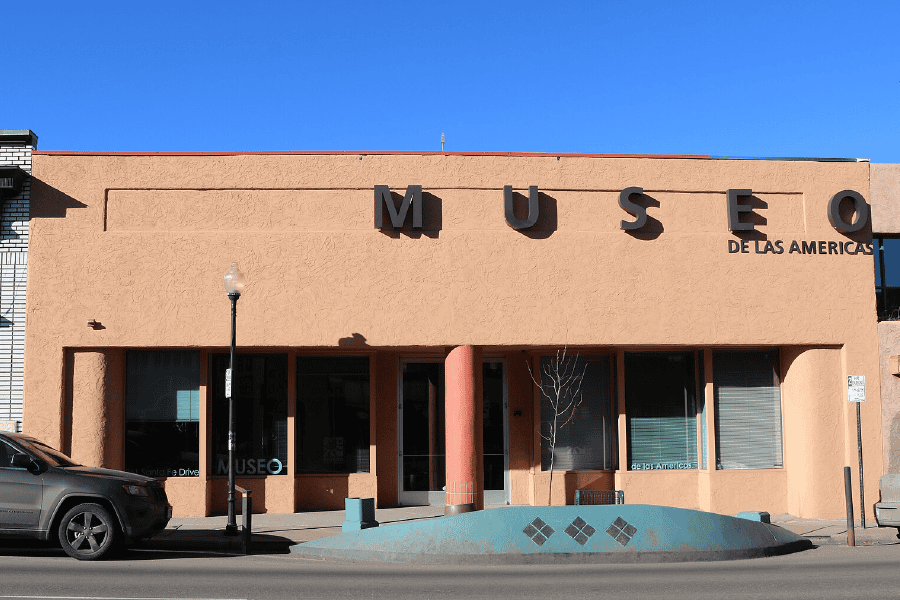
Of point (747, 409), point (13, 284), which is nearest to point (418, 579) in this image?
point (747, 409)

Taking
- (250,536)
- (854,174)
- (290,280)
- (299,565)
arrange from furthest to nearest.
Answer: (854,174)
(290,280)
(250,536)
(299,565)

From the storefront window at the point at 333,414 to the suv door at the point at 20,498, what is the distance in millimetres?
7033

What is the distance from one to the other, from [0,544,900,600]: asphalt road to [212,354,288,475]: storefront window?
549 cm

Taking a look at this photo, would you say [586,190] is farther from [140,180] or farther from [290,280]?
[140,180]

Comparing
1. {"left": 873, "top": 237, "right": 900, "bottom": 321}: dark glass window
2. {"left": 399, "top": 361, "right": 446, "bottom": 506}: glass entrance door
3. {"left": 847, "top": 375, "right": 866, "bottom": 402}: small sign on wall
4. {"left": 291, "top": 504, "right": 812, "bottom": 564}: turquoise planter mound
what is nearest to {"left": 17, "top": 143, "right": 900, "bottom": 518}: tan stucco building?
{"left": 873, "top": 237, "right": 900, "bottom": 321}: dark glass window

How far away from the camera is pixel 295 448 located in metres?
18.1

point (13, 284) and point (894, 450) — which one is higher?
point (13, 284)

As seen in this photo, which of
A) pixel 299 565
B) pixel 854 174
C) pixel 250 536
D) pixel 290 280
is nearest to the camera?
pixel 299 565

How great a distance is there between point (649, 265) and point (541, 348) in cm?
270

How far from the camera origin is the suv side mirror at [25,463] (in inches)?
453

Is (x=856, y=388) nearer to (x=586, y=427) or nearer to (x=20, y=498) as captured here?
(x=586, y=427)

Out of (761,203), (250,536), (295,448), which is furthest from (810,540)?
(295,448)

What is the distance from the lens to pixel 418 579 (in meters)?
10.3

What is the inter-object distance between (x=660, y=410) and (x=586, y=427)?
1.55 meters
